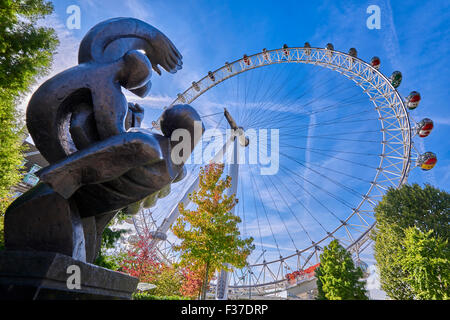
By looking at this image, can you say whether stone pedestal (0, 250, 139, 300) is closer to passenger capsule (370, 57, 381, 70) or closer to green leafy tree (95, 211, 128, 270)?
green leafy tree (95, 211, 128, 270)

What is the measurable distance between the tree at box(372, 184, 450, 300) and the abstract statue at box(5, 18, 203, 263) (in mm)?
15937

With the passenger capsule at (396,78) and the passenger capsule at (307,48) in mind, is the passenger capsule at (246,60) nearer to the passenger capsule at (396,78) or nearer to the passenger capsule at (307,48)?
the passenger capsule at (307,48)

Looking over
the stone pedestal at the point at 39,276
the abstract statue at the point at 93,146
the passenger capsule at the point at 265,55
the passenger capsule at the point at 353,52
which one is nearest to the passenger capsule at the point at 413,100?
the passenger capsule at the point at 353,52

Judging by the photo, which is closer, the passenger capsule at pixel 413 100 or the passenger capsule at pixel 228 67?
the passenger capsule at pixel 413 100

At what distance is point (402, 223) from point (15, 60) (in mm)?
20890

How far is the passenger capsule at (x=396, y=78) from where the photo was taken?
2030 centimetres

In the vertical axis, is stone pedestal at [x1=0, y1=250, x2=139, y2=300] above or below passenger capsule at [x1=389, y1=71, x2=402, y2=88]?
below

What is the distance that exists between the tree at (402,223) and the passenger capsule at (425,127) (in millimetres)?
4846

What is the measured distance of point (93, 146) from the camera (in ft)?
8.56

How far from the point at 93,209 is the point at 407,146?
928 inches

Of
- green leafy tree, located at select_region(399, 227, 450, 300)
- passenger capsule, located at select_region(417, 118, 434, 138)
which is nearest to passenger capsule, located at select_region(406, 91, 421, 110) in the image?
passenger capsule, located at select_region(417, 118, 434, 138)

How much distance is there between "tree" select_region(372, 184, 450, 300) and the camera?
14.5m

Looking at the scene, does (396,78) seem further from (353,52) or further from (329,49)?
(329,49)
